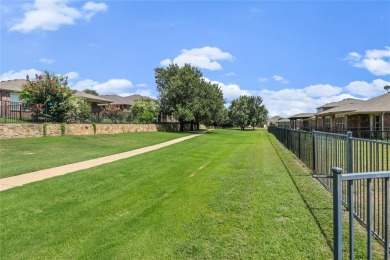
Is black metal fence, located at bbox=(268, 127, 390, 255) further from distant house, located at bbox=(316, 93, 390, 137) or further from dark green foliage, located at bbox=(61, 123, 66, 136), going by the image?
distant house, located at bbox=(316, 93, 390, 137)

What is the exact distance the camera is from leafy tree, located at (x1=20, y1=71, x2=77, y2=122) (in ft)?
72.1

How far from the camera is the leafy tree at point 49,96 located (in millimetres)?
21984

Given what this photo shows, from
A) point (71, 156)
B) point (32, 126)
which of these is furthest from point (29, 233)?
point (32, 126)

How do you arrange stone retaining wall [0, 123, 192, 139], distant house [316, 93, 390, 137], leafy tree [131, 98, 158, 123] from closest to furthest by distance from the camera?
stone retaining wall [0, 123, 192, 139], distant house [316, 93, 390, 137], leafy tree [131, 98, 158, 123]

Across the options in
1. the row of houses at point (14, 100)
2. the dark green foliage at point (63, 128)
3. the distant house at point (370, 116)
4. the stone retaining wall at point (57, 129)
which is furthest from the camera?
the distant house at point (370, 116)

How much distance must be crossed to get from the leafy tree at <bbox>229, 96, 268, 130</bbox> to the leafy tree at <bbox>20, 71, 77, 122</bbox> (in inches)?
2516

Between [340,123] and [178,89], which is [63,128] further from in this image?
[340,123]

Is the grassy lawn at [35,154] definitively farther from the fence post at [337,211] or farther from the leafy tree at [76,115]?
the fence post at [337,211]

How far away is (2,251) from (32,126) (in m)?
16.6

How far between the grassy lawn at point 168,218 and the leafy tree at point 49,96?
49.8 ft

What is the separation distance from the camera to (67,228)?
504 centimetres

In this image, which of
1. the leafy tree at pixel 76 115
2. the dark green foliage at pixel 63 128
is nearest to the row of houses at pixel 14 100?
the dark green foliage at pixel 63 128

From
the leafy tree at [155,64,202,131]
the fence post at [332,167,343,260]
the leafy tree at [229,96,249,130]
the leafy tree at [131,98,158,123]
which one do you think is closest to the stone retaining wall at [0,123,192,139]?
the leafy tree at [131,98,158,123]

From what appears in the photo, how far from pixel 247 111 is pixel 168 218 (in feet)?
263
